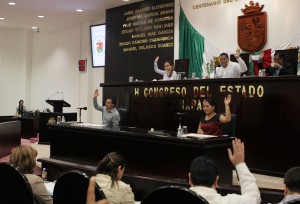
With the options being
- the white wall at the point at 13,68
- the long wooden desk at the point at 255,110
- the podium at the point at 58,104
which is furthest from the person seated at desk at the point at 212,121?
the white wall at the point at 13,68

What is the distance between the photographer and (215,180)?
2158 mm

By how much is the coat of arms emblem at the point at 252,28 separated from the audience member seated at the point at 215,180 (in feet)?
19.3

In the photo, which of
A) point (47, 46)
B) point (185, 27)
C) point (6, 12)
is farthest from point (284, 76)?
point (47, 46)

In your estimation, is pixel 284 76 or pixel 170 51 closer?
pixel 284 76

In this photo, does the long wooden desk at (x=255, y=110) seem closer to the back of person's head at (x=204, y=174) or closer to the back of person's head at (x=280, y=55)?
the back of person's head at (x=280, y=55)

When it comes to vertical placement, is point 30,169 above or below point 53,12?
below

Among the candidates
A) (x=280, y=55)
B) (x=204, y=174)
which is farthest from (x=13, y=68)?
(x=204, y=174)

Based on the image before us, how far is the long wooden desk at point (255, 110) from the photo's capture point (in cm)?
490

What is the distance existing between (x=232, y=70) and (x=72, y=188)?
4.66 m

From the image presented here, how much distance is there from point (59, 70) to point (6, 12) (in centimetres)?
293

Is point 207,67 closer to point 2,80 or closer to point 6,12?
point 6,12

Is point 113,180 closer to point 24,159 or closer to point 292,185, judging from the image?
point 24,159

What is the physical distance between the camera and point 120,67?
35.3 feet

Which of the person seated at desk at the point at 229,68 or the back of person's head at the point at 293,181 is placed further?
the person seated at desk at the point at 229,68
